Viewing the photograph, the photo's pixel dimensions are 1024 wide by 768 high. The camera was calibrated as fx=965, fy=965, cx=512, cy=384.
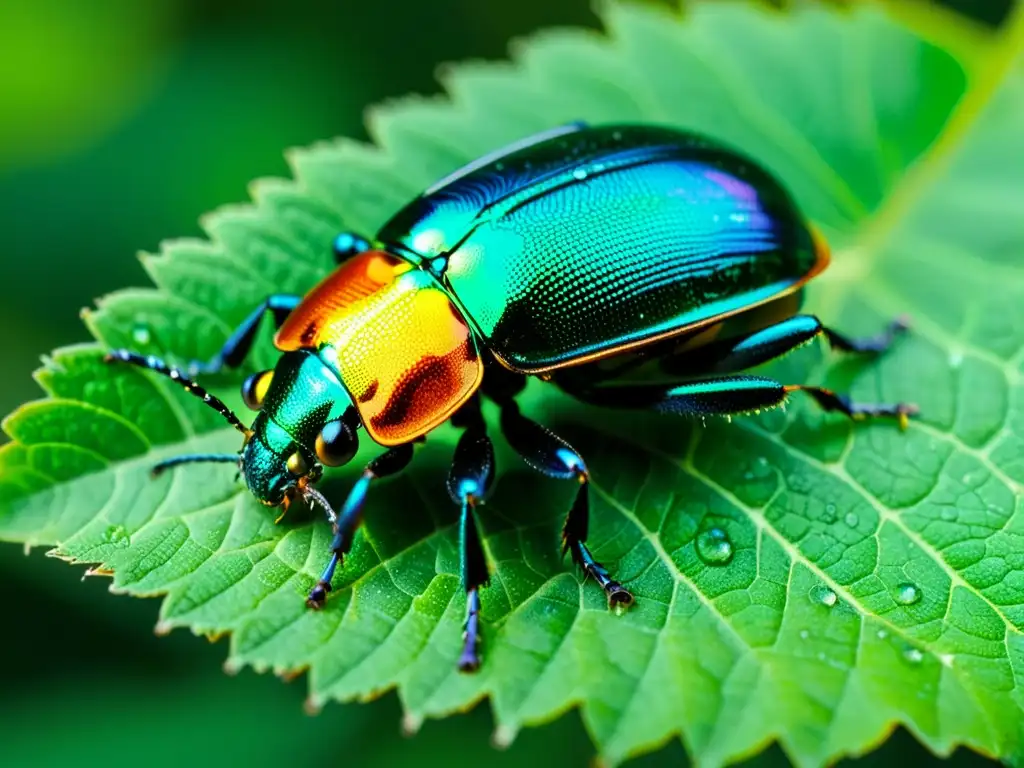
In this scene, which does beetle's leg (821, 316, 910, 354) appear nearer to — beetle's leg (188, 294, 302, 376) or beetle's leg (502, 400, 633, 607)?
beetle's leg (502, 400, 633, 607)

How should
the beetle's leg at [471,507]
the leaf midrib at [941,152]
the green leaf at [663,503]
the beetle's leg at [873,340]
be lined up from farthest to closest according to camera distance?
the leaf midrib at [941,152]
the beetle's leg at [873,340]
the beetle's leg at [471,507]
the green leaf at [663,503]

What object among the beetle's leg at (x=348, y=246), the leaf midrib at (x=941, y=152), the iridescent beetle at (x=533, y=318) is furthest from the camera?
the leaf midrib at (x=941, y=152)

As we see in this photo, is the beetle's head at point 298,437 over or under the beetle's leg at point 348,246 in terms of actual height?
under

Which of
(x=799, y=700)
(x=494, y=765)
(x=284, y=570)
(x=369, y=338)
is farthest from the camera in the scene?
(x=494, y=765)

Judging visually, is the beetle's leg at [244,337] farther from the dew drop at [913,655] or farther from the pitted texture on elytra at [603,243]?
the dew drop at [913,655]

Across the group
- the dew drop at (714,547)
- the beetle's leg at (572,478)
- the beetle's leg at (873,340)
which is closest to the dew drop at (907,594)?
the dew drop at (714,547)

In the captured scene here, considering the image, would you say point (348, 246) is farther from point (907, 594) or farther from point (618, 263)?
point (907, 594)

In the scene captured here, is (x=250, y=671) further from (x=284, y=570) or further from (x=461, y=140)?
(x=461, y=140)

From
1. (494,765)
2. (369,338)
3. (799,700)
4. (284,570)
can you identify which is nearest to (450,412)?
(369,338)
